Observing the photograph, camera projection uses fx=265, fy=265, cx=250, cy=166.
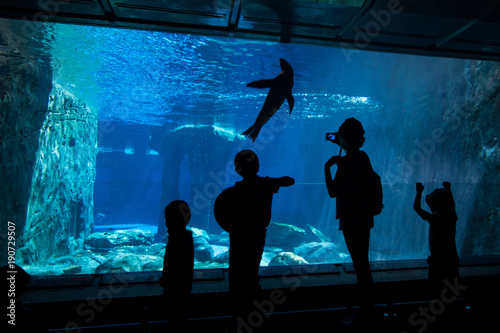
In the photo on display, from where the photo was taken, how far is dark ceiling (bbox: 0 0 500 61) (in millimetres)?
3508

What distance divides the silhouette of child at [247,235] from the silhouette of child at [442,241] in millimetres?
1786

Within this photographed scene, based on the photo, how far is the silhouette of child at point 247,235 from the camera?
2377 mm

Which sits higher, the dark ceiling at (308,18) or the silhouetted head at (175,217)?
the dark ceiling at (308,18)

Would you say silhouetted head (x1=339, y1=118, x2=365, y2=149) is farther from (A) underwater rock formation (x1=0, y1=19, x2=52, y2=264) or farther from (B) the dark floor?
(A) underwater rock formation (x1=0, y1=19, x2=52, y2=264)

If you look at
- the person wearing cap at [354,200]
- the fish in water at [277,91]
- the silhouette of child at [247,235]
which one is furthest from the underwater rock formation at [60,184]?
the person wearing cap at [354,200]

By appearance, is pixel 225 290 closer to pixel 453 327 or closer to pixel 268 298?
pixel 268 298

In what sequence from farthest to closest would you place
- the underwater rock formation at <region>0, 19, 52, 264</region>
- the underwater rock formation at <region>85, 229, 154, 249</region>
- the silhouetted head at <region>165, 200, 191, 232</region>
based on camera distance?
1. the underwater rock formation at <region>85, 229, 154, 249</region>
2. the underwater rock formation at <region>0, 19, 52, 264</region>
3. the silhouetted head at <region>165, 200, 191, 232</region>

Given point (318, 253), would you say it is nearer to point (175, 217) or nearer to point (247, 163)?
point (247, 163)

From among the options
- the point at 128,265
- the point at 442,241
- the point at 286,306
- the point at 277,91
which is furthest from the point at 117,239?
the point at 442,241

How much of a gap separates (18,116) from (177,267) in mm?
11009

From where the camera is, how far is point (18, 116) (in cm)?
962

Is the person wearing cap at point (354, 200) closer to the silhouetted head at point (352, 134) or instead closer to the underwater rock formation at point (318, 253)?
the silhouetted head at point (352, 134)

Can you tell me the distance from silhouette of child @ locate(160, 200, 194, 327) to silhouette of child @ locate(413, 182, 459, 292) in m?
2.54

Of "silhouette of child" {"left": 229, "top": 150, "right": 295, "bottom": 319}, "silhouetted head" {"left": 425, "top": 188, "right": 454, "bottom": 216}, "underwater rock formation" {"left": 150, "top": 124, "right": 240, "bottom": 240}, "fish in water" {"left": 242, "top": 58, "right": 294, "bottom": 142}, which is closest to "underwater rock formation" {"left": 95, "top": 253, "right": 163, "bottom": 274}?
"fish in water" {"left": 242, "top": 58, "right": 294, "bottom": 142}
